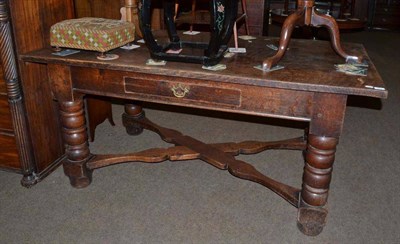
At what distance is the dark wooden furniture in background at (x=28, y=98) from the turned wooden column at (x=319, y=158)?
1.34 meters

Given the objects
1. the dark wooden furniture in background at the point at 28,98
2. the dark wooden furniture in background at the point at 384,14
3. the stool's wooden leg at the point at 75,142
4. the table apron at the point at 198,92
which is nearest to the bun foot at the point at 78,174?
the stool's wooden leg at the point at 75,142

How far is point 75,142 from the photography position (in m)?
1.93

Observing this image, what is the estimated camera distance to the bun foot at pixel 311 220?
1.63 m

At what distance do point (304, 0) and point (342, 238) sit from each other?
1024mm

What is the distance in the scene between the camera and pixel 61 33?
1706mm

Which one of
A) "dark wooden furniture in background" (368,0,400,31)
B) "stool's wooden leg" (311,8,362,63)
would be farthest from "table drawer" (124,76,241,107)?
"dark wooden furniture in background" (368,0,400,31)

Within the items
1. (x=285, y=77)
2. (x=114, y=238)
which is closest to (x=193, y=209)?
(x=114, y=238)

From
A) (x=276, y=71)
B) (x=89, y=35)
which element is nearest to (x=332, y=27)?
(x=276, y=71)

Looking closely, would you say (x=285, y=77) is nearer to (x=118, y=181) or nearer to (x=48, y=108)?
(x=118, y=181)

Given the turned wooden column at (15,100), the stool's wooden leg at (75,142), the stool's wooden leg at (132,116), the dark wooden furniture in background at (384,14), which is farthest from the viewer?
the dark wooden furniture in background at (384,14)

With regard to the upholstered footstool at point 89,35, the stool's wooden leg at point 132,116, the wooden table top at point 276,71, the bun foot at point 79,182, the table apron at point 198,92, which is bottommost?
the bun foot at point 79,182

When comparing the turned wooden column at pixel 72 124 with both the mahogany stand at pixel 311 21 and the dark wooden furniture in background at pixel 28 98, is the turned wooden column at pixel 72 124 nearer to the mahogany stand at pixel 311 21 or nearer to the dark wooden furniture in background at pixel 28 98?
the dark wooden furniture in background at pixel 28 98

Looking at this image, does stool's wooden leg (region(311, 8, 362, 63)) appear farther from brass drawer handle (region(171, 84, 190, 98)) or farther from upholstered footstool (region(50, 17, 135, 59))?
upholstered footstool (region(50, 17, 135, 59))

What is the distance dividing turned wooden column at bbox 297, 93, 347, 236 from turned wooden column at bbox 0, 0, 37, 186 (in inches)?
52.9
